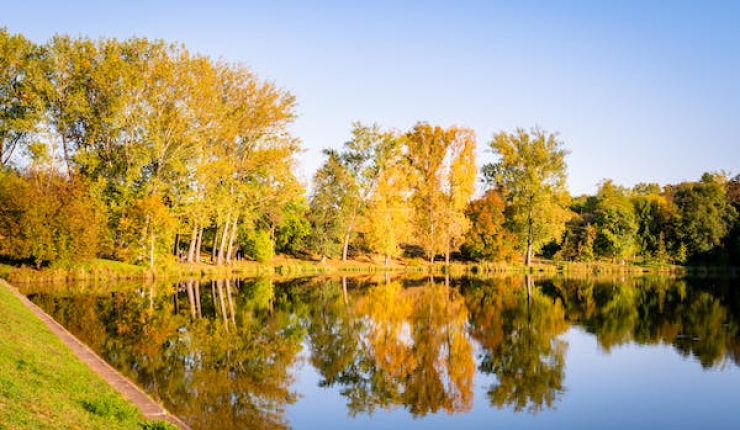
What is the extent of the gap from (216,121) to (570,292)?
1070 inches

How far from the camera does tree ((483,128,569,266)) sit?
63219 millimetres

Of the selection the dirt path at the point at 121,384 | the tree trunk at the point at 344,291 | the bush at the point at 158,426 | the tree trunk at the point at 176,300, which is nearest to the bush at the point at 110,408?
the bush at the point at 158,426

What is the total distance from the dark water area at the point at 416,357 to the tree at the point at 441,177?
27.8 metres

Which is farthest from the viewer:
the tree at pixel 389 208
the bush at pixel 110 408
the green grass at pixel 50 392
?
the tree at pixel 389 208

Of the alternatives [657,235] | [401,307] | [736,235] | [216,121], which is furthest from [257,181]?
[736,235]

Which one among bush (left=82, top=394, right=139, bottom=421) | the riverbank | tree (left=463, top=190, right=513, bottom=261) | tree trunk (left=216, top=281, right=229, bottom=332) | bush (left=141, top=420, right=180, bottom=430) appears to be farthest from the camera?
tree (left=463, top=190, right=513, bottom=261)

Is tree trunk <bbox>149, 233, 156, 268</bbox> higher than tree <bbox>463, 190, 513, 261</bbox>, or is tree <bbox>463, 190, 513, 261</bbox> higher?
tree <bbox>463, 190, 513, 261</bbox>

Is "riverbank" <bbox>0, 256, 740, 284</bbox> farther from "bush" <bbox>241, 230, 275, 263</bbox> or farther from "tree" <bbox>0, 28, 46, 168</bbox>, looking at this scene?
"tree" <bbox>0, 28, 46, 168</bbox>

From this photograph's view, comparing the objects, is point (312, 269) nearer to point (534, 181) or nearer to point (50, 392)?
point (534, 181)

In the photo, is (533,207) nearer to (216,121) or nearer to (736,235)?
(736,235)

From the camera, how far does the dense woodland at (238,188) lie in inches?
1629

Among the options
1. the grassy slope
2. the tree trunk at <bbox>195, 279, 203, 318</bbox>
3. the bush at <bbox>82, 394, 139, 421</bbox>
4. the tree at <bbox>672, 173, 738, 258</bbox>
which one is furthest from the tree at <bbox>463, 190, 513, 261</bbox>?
the bush at <bbox>82, 394, 139, 421</bbox>

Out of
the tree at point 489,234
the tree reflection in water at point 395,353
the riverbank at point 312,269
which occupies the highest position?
the tree at point 489,234

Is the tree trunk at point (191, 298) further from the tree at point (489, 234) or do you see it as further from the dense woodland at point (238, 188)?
the tree at point (489, 234)
